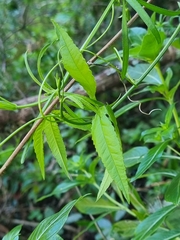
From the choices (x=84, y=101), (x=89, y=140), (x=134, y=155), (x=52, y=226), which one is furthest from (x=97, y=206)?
(x=89, y=140)

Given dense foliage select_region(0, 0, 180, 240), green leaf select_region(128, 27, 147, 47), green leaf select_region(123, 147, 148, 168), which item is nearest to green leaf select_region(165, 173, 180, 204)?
dense foliage select_region(0, 0, 180, 240)

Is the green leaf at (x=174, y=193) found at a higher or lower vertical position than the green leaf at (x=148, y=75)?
lower

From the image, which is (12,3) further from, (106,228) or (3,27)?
(106,228)

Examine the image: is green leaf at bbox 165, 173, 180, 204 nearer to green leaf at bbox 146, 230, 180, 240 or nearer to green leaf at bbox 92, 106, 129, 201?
green leaf at bbox 146, 230, 180, 240

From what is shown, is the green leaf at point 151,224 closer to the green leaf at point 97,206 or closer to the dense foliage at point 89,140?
the dense foliage at point 89,140

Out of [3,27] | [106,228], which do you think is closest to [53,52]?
[3,27]

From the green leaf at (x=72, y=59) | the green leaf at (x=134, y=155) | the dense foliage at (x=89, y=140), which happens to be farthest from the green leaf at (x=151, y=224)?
the green leaf at (x=72, y=59)

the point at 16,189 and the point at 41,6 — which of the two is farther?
the point at 41,6
